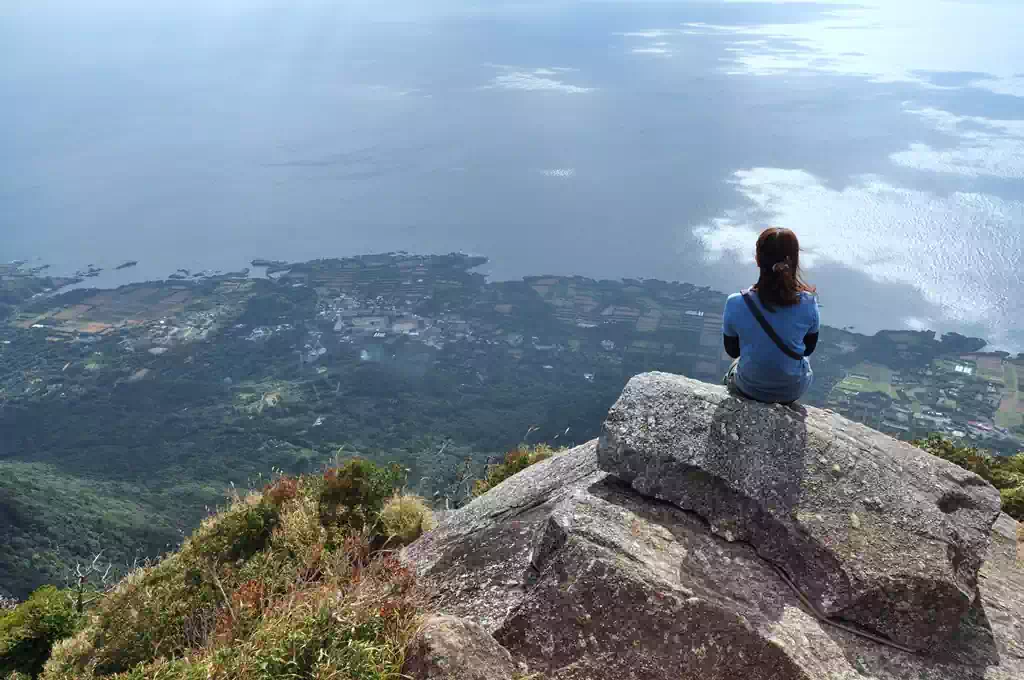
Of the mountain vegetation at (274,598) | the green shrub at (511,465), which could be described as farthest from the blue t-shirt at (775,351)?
the green shrub at (511,465)

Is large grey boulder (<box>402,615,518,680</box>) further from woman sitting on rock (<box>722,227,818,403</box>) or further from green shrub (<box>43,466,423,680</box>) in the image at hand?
woman sitting on rock (<box>722,227,818,403</box>)

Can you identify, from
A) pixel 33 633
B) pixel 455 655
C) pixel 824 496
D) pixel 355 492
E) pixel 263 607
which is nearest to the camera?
pixel 455 655

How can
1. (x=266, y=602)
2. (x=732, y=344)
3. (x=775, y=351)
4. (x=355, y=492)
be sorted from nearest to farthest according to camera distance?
(x=266, y=602), (x=775, y=351), (x=732, y=344), (x=355, y=492)

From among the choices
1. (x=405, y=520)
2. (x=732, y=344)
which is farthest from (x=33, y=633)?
(x=732, y=344)

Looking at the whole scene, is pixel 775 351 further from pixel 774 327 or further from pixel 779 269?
pixel 779 269

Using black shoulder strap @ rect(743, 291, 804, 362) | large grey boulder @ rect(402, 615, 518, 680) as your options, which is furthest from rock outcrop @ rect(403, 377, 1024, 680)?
black shoulder strap @ rect(743, 291, 804, 362)

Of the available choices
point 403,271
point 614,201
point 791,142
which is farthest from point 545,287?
point 791,142

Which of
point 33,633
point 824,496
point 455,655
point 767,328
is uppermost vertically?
point 767,328
